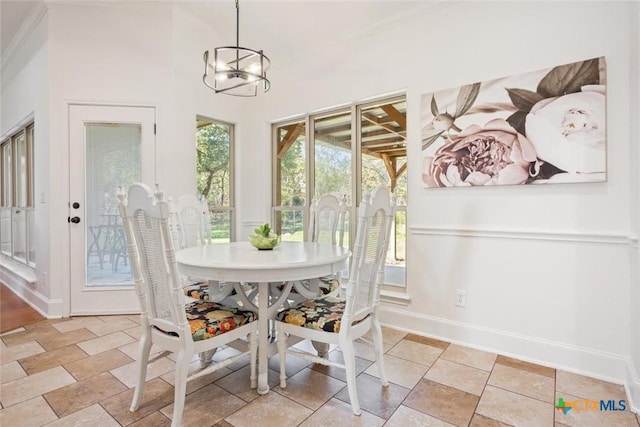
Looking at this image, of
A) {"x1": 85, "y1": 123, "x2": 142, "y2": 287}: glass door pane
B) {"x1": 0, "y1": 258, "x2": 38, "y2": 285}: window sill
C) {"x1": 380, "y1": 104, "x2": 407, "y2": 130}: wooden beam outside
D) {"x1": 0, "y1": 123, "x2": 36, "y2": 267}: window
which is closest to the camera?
{"x1": 380, "y1": 104, "x2": 407, "y2": 130}: wooden beam outside

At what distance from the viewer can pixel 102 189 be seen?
321 cm

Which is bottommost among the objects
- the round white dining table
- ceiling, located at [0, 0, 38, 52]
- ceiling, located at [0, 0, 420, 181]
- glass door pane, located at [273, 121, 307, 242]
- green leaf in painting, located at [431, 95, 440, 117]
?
the round white dining table

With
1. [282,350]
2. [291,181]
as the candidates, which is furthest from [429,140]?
[282,350]

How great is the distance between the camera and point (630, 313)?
76.5 inches

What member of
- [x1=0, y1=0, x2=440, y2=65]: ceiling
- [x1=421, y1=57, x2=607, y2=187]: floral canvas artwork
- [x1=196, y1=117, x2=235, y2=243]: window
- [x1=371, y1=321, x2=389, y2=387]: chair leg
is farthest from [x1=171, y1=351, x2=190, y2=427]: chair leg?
[x1=0, y1=0, x2=440, y2=65]: ceiling

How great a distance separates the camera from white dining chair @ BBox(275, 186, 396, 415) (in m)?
1.66

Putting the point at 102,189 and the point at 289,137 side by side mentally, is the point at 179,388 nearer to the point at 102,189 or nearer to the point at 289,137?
the point at 102,189

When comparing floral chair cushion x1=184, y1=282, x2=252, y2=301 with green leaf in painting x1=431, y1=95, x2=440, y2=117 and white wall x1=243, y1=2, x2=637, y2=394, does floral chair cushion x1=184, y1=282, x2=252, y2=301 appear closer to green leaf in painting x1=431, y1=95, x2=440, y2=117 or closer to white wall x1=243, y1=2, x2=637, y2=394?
white wall x1=243, y1=2, x2=637, y2=394

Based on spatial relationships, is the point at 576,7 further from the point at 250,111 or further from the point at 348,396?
the point at 250,111

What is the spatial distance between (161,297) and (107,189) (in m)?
2.20

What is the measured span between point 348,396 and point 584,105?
7.24ft

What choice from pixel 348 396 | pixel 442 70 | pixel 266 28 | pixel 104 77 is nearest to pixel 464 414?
pixel 348 396

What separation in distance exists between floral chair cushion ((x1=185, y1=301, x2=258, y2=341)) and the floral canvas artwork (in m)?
1.74

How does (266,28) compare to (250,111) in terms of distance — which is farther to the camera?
(250,111)
